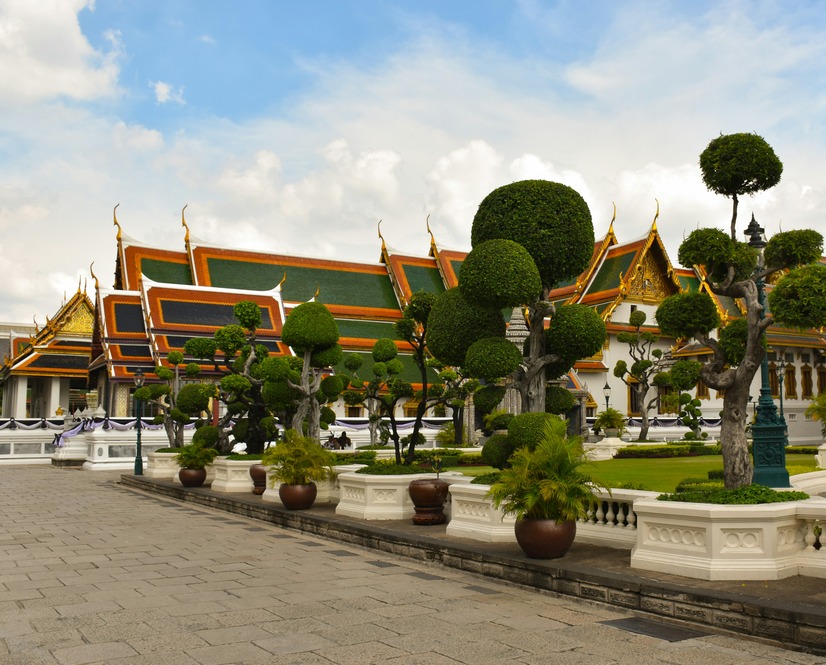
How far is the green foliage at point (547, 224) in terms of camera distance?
11617 millimetres

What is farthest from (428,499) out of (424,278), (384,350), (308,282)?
(424,278)

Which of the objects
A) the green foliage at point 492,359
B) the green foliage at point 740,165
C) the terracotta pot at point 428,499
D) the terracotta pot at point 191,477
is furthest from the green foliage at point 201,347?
the green foliage at point 740,165

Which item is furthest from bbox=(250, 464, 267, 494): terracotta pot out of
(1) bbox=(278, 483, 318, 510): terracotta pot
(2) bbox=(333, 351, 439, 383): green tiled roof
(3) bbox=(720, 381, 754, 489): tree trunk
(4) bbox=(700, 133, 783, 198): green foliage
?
(2) bbox=(333, 351, 439, 383): green tiled roof

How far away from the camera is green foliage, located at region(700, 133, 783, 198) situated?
9789mm

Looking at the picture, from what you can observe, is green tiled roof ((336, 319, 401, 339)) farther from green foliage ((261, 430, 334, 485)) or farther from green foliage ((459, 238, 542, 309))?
green foliage ((459, 238, 542, 309))

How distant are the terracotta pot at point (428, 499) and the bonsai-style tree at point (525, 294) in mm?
1747

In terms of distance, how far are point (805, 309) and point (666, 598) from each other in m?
4.00

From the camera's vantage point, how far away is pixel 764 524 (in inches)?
291

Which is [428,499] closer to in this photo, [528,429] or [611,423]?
[528,429]

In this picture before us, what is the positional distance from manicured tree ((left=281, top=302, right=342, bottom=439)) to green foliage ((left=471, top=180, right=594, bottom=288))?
621 cm

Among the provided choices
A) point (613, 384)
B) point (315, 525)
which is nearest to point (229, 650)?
point (315, 525)

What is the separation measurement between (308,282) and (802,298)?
39.3m

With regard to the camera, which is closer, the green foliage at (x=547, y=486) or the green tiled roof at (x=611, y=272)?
the green foliage at (x=547, y=486)

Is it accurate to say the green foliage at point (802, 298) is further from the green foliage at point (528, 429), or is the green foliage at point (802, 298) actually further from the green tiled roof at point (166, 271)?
the green tiled roof at point (166, 271)
